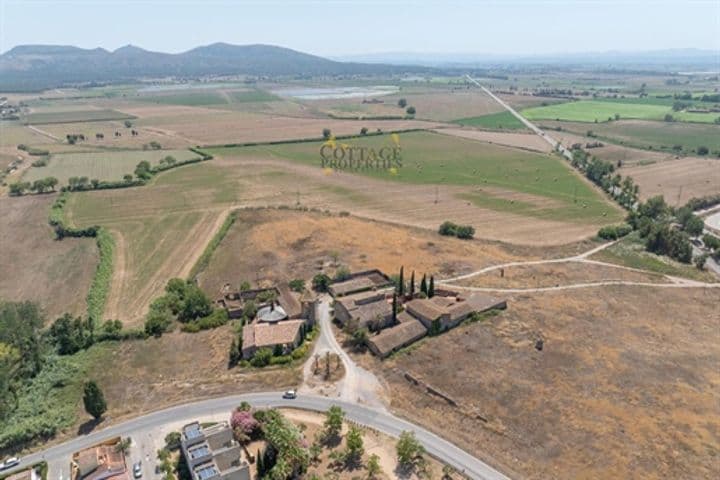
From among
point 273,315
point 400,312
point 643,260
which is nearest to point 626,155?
point 643,260

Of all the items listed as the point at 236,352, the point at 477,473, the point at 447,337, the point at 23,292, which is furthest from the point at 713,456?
the point at 23,292

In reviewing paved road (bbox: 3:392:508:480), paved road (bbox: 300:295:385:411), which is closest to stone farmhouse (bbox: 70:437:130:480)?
paved road (bbox: 3:392:508:480)

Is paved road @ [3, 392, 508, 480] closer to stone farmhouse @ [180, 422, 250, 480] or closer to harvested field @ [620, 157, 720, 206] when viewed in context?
stone farmhouse @ [180, 422, 250, 480]

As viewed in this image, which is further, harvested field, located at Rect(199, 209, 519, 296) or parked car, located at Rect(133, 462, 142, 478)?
harvested field, located at Rect(199, 209, 519, 296)

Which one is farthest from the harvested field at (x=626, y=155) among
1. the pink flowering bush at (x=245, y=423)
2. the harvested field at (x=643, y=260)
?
the pink flowering bush at (x=245, y=423)

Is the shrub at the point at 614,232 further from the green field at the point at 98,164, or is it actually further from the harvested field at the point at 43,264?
the green field at the point at 98,164

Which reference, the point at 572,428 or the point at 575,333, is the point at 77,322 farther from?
the point at 575,333
